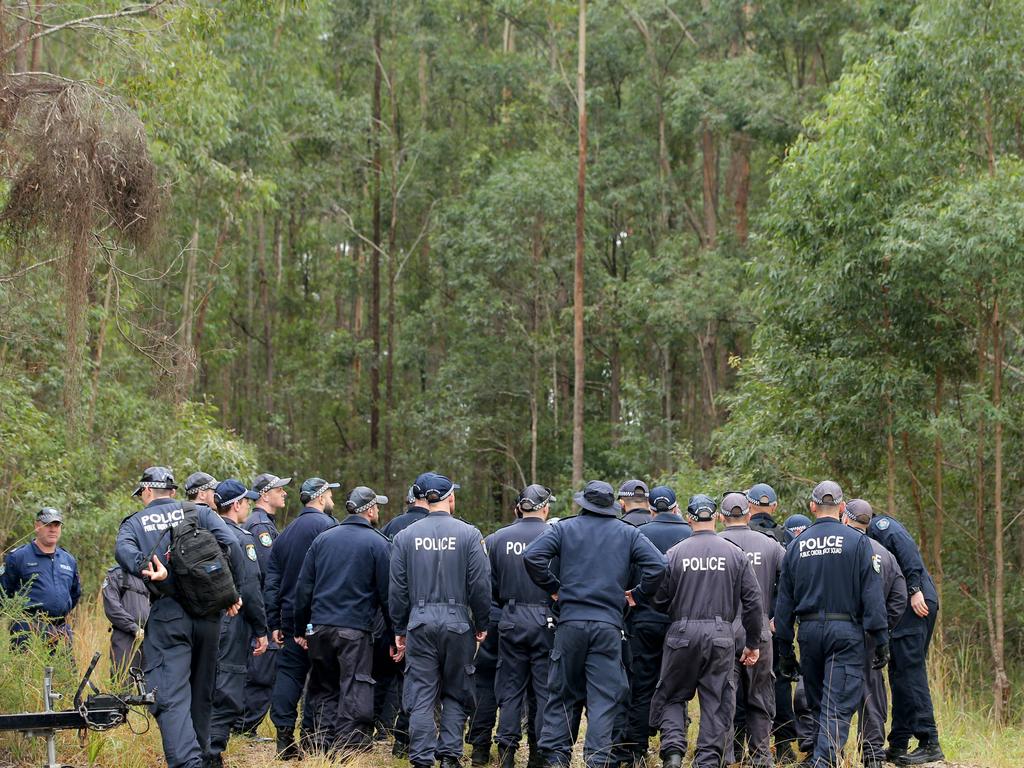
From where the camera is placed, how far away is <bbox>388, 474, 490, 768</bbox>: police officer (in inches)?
337

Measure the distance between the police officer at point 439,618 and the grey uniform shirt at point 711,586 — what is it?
135 centimetres

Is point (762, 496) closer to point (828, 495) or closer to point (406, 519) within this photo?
point (828, 495)

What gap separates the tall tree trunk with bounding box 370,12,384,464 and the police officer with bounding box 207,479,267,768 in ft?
92.5

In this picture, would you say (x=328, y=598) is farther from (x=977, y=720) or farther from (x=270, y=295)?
→ (x=270, y=295)

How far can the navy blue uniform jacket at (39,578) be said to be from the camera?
34.2 feet

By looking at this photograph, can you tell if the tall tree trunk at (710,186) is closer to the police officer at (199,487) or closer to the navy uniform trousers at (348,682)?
the navy uniform trousers at (348,682)

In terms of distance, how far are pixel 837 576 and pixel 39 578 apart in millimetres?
6637

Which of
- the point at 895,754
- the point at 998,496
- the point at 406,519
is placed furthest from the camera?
the point at 998,496

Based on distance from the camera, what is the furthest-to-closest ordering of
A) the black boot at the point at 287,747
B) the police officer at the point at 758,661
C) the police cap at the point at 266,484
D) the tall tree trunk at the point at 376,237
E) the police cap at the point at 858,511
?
the tall tree trunk at the point at 376,237 < the police cap at the point at 266,484 < the black boot at the point at 287,747 < the police cap at the point at 858,511 < the police officer at the point at 758,661

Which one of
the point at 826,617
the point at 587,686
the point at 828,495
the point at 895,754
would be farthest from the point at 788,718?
the point at 587,686

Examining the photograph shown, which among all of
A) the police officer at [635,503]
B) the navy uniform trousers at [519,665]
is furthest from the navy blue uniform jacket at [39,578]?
the police officer at [635,503]

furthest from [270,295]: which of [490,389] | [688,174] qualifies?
[688,174]

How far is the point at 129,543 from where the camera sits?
7695mm

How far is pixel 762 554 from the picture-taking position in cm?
946
